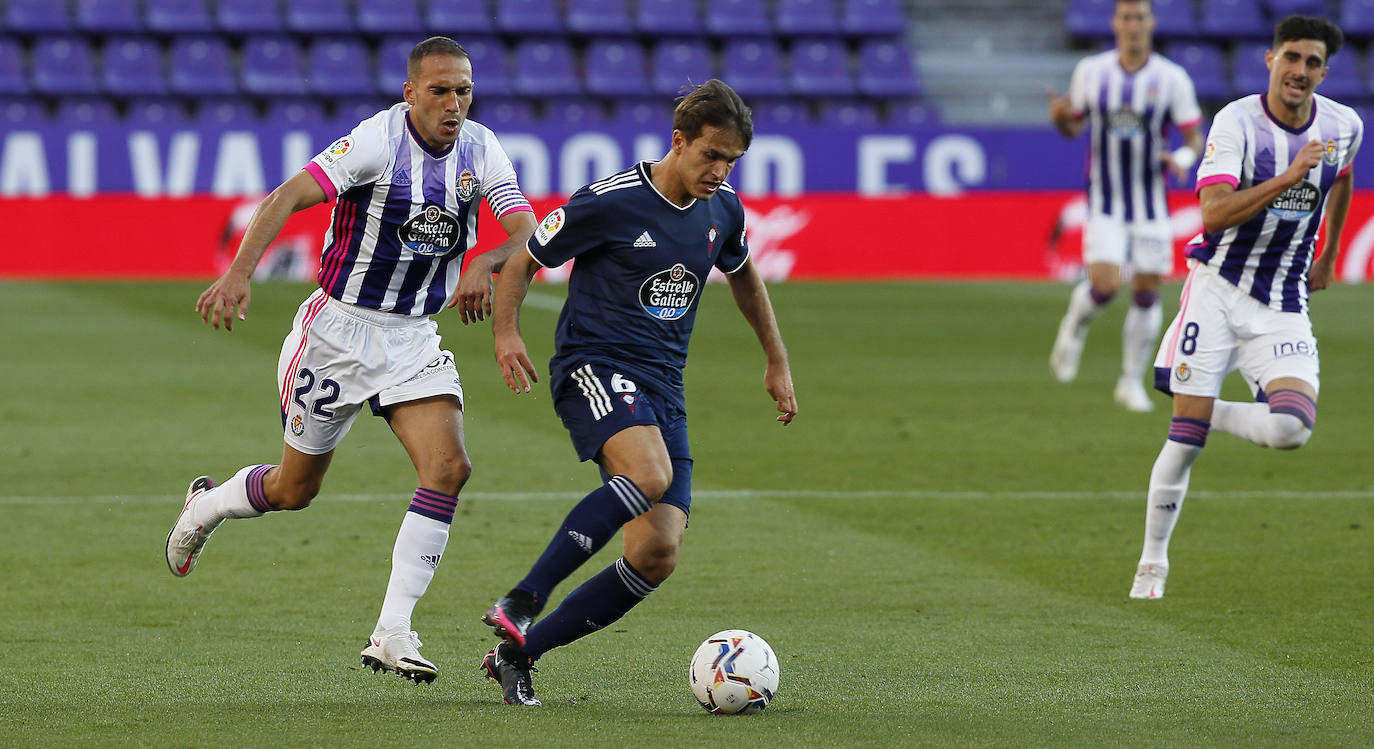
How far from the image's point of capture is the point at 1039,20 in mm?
26312

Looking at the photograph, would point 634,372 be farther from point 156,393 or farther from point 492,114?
point 492,114

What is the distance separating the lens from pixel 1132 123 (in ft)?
38.5

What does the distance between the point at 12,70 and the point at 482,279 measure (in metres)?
19.5

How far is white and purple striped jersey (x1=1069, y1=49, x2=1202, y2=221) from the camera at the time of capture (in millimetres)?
11719

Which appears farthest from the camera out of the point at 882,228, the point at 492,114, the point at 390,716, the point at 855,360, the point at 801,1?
the point at 801,1

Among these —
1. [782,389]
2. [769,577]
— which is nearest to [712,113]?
[782,389]

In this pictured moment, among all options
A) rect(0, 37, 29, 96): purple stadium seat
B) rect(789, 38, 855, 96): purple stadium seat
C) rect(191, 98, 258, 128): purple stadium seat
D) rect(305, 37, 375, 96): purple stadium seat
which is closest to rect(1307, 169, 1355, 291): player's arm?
rect(191, 98, 258, 128): purple stadium seat

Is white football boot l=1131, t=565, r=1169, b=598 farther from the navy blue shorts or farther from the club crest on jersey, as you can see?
the club crest on jersey

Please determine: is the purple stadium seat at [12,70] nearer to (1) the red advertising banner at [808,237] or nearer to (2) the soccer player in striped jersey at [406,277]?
(1) the red advertising banner at [808,237]

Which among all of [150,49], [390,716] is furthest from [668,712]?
[150,49]

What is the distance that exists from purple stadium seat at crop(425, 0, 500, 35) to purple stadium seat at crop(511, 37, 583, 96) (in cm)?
58

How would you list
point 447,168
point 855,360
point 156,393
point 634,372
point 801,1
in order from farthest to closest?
point 801,1
point 855,360
point 156,393
point 447,168
point 634,372

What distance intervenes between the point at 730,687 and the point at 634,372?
889 mm

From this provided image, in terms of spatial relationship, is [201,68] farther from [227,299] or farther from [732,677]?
[732,677]
